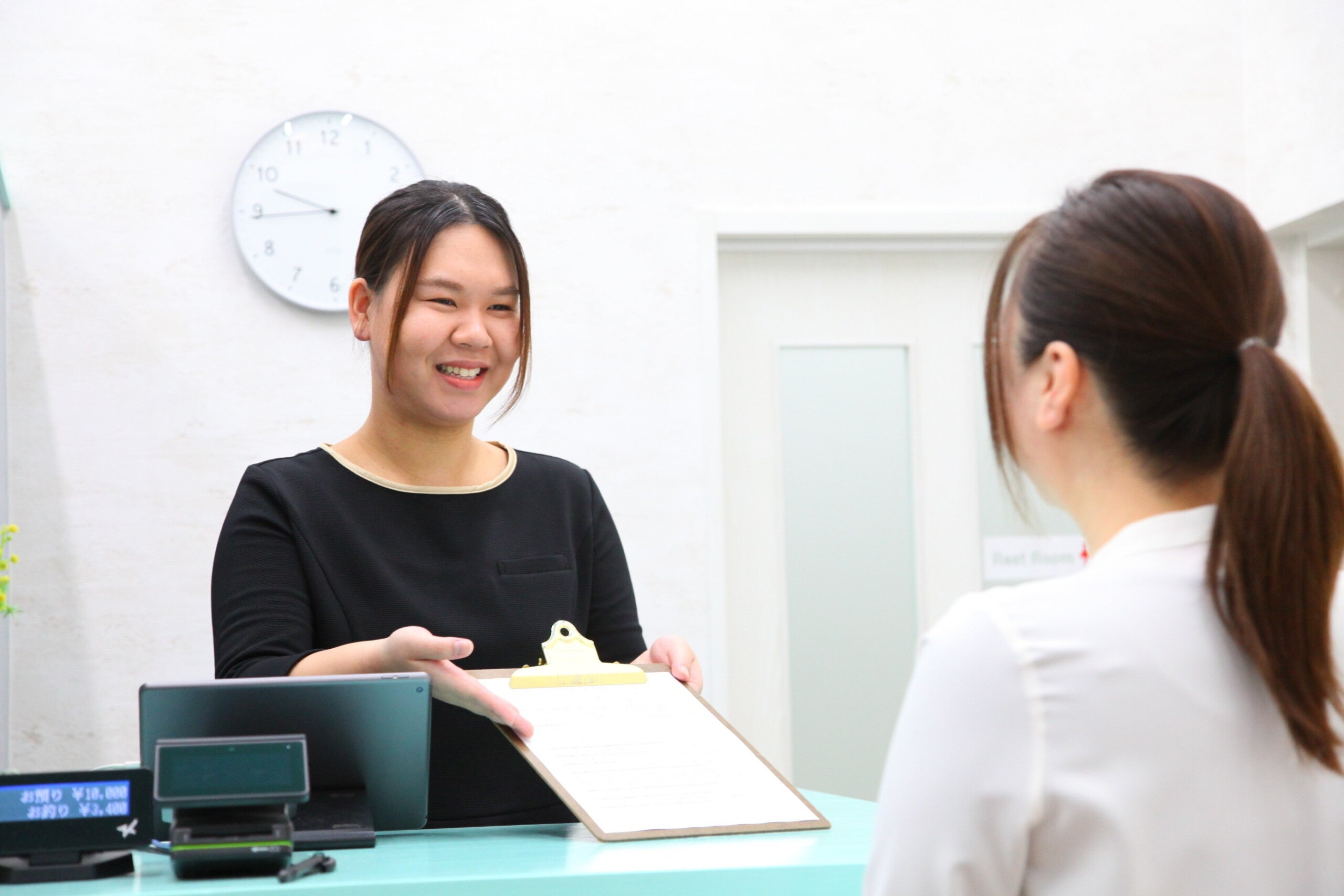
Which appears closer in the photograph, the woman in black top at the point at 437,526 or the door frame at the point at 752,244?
the woman in black top at the point at 437,526

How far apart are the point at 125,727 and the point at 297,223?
1224 millimetres

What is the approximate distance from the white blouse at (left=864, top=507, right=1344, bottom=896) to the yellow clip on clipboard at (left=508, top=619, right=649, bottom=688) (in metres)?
0.65

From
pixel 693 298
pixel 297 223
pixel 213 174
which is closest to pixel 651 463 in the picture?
pixel 693 298

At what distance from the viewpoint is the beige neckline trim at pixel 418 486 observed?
1.55 meters

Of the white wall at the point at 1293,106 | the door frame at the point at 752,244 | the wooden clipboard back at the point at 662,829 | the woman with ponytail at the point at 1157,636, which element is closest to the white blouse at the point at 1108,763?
the woman with ponytail at the point at 1157,636

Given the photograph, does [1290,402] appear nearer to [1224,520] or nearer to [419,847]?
[1224,520]

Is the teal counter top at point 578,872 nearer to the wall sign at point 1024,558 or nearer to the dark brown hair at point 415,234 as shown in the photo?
the dark brown hair at point 415,234

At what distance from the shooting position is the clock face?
3.02 metres

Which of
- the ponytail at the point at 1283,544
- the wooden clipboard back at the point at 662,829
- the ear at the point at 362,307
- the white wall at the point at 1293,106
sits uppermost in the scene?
the white wall at the point at 1293,106

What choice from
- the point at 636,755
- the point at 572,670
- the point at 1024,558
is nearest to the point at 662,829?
the point at 636,755

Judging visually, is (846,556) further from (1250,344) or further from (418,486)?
(1250,344)

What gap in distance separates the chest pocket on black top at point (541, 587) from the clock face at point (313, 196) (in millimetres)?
1644

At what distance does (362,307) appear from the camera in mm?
1605

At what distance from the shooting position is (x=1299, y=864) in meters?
0.65
